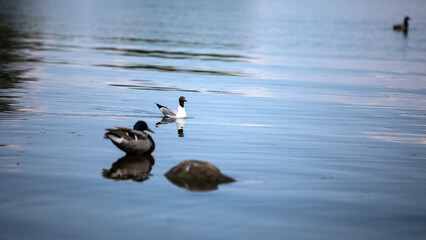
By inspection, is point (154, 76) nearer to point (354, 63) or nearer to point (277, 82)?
point (277, 82)

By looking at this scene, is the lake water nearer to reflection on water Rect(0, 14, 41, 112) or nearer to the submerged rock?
reflection on water Rect(0, 14, 41, 112)

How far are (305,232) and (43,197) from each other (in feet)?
16.9

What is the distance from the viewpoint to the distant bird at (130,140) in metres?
13.8

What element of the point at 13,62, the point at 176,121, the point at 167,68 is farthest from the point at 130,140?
the point at 13,62

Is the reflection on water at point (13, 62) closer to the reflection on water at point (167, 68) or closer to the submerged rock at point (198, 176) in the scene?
the reflection on water at point (167, 68)

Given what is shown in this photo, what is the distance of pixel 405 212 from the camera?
1088 centimetres

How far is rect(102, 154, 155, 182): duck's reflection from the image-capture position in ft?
40.9

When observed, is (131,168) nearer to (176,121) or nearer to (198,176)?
(198,176)

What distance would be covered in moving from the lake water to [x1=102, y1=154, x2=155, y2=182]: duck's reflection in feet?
0.89

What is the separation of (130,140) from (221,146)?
3031mm

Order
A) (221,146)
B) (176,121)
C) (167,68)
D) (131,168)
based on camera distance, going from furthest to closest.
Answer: (167,68) → (176,121) → (221,146) → (131,168)

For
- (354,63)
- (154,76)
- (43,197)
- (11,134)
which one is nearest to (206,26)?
(354,63)

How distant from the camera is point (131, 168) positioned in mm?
13312

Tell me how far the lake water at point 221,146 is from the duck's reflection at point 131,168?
0.27 metres
